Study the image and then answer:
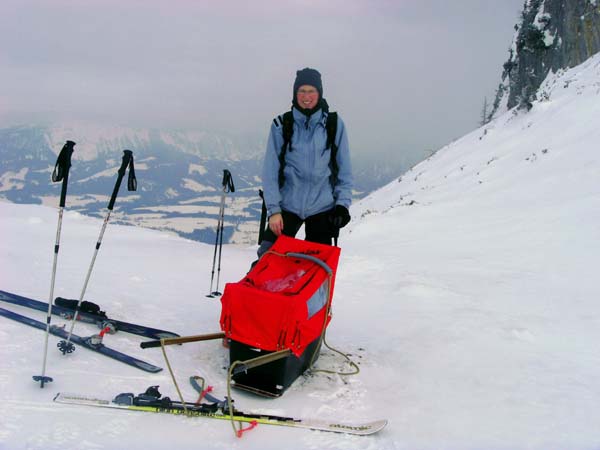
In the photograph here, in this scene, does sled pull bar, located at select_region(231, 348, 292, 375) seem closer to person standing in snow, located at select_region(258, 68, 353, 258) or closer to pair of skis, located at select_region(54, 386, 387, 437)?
pair of skis, located at select_region(54, 386, 387, 437)

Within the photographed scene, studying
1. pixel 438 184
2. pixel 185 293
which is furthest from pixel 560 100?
pixel 185 293

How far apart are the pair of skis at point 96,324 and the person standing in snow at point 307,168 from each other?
190 cm

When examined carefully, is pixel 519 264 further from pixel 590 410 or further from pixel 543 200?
pixel 590 410

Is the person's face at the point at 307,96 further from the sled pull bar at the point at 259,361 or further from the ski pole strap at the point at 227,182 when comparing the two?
the ski pole strap at the point at 227,182

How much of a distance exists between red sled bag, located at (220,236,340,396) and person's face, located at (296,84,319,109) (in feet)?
5.45

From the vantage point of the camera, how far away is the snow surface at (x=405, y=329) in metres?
3.48

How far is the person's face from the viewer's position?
4793mm

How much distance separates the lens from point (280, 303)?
13.1 feet

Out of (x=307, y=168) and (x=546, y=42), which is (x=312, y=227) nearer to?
(x=307, y=168)

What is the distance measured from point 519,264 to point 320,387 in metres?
5.64

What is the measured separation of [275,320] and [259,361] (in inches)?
15.1

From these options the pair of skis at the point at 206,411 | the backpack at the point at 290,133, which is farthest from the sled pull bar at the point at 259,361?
the backpack at the point at 290,133

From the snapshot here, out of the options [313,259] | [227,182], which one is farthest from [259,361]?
[227,182]

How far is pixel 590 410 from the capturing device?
385 cm
